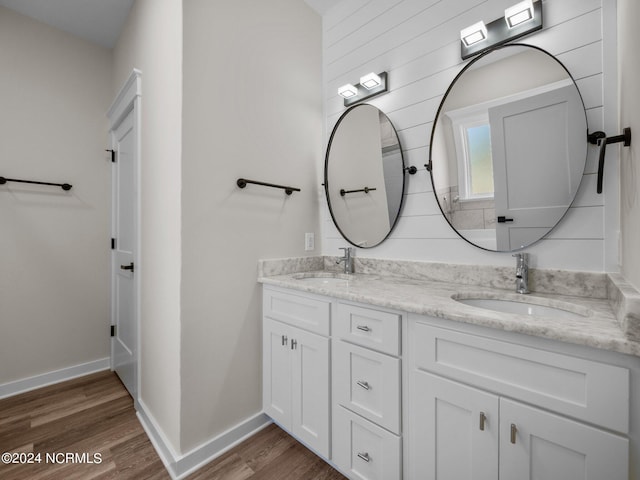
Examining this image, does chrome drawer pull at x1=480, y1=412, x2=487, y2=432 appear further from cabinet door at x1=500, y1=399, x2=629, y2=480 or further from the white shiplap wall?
the white shiplap wall

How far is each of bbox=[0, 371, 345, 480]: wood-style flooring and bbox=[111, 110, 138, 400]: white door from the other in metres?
0.24

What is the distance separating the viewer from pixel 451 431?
3.16 feet

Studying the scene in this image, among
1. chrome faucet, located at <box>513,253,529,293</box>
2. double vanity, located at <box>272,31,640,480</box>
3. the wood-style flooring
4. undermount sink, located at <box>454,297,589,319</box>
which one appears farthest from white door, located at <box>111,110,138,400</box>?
chrome faucet, located at <box>513,253,529,293</box>

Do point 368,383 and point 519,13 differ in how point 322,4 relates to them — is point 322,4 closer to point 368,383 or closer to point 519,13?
point 519,13

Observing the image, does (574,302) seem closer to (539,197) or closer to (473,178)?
(539,197)

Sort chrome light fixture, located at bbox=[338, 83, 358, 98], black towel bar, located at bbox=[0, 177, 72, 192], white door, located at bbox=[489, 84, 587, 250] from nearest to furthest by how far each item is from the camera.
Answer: white door, located at bbox=[489, 84, 587, 250]
chrome light fixture, located at bbox=[338, 83, 358, 98]
black towel bar, located at bbox=[0, 177, 72, 192]

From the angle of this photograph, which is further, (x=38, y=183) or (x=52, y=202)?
(x=52, y=202)

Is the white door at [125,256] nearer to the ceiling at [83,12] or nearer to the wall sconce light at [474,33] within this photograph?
the ceiling at [83,12]

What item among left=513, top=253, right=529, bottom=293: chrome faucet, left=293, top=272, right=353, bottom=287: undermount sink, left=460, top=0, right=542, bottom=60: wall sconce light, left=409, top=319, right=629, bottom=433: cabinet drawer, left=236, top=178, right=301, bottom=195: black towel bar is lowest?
left=409, top=319, right=629, bottom=433: cabinet drawer

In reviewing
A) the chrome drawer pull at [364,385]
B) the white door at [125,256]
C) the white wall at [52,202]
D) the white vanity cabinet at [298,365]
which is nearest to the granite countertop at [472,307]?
the white vanity cabinet at [298,365]

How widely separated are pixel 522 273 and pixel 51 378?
323cm

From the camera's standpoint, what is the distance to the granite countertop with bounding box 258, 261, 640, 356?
28.7 inches

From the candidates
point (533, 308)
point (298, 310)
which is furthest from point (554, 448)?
point (298, 310)

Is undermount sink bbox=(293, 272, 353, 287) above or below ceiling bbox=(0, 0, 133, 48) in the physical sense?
below
